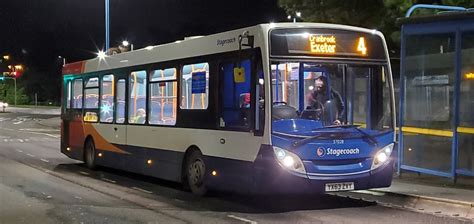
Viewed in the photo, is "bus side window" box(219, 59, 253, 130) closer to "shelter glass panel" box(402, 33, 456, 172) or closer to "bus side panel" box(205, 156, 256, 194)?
"bus side panel" box(205, 156, 256, 194)

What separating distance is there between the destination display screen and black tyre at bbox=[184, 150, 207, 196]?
2696 millimetres

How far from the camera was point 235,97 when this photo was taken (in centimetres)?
950

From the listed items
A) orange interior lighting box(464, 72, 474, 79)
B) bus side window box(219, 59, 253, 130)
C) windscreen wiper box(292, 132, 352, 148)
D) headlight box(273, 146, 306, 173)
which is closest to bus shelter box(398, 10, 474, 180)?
orange interior lighting box(464, 72, 474, 79)

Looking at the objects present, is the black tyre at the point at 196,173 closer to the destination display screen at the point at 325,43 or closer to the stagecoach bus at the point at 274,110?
the stagecoach bus at the point at 274,110

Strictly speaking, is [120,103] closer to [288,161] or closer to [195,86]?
[195,86]

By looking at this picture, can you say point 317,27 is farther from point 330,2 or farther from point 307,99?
point 330,2

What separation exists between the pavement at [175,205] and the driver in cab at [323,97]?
1556 millimetres

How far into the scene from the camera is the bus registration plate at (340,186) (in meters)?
8.84

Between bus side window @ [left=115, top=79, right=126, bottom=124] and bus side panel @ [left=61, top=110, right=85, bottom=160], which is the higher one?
bus side window @ [left=115, top=79, right=126, bottom=124]

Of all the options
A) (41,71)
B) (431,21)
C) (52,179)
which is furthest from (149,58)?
(41,71)

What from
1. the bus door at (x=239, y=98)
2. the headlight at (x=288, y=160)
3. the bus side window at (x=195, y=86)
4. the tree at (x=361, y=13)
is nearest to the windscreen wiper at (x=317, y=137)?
the headlight at (x=288, y=160)

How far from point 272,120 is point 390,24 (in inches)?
379

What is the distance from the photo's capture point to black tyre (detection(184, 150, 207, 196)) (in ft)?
34.3

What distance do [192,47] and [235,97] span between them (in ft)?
5.91
